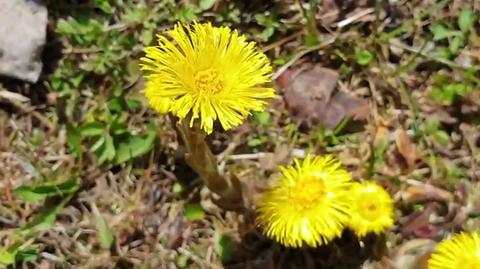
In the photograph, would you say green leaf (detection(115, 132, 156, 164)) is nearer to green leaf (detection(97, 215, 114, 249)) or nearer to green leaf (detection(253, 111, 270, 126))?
green leaf (detection(97, 215, 114, 249))

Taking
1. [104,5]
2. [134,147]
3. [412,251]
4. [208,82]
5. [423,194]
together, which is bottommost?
[412,251]

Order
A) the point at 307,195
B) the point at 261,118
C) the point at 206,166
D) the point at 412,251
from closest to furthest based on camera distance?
the point at 307,195, the point at 206,166, the point at 412,251, the point at 261,118

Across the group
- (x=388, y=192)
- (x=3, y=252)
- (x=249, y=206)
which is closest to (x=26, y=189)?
(x=3, y=252)

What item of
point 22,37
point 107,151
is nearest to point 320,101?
point 107,151

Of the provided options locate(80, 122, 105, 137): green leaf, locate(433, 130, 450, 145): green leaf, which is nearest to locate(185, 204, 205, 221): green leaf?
locate(80, 122, 105, 137): green leaf

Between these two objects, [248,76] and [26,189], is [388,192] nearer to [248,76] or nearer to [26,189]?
[248,76]

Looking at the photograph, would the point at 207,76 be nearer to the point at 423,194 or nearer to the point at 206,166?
the point at 206,166

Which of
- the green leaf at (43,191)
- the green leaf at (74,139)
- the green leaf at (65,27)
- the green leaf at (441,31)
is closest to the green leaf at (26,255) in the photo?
the green leaf at (43,191)
